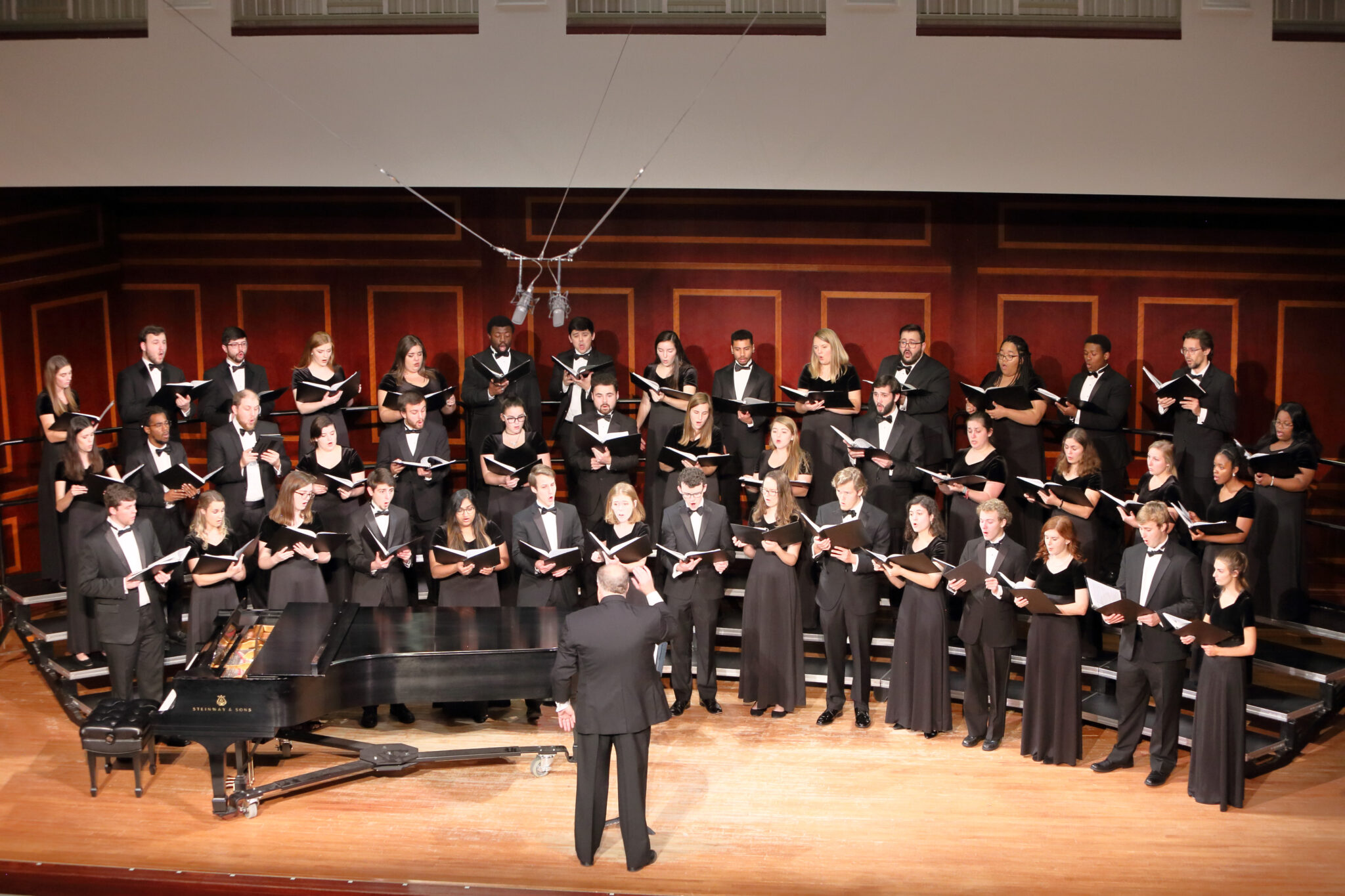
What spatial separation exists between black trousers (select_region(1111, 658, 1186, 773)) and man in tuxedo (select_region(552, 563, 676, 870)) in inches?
94.1

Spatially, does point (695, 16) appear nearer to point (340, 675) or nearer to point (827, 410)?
point (827, 410)

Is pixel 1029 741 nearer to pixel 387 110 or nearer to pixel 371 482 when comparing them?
pixel 371 482

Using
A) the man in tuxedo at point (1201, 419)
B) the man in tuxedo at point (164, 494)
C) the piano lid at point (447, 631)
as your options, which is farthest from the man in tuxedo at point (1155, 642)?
the man in tuxedo at point (164, 494)

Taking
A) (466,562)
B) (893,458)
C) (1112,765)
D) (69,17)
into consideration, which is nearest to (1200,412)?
(893,458)

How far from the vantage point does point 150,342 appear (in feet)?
24.5

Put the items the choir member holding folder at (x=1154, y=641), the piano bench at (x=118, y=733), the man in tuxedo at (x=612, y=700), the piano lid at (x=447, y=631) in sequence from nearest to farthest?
the man in tuxedo at (x=612, y=700) < the piano lid at (x=447, y=631) < the piano bench at (x=118, y=733) < the choir member holding folder at (x=1154, y=641)

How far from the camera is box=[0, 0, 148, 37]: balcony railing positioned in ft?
25.1

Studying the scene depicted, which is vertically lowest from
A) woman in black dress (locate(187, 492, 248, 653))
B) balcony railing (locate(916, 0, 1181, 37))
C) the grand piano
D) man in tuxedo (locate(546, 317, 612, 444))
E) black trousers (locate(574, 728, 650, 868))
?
black trousers (locate(574, 728, 650, 868))

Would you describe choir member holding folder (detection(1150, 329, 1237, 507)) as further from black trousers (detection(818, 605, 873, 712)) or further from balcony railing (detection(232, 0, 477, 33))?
balcony railing (detection(232, 0, 477, 33))

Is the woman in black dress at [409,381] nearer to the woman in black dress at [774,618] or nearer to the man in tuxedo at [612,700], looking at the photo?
the woman in black dress at [774,618]

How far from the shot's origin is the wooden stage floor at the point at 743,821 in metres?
5.06

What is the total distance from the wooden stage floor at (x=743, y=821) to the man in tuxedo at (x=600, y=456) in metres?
1.37

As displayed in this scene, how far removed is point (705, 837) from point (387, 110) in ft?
15.4

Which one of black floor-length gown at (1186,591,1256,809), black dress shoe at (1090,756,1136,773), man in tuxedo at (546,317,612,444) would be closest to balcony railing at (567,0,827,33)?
man in tuxedo at (546,317,612,444)
